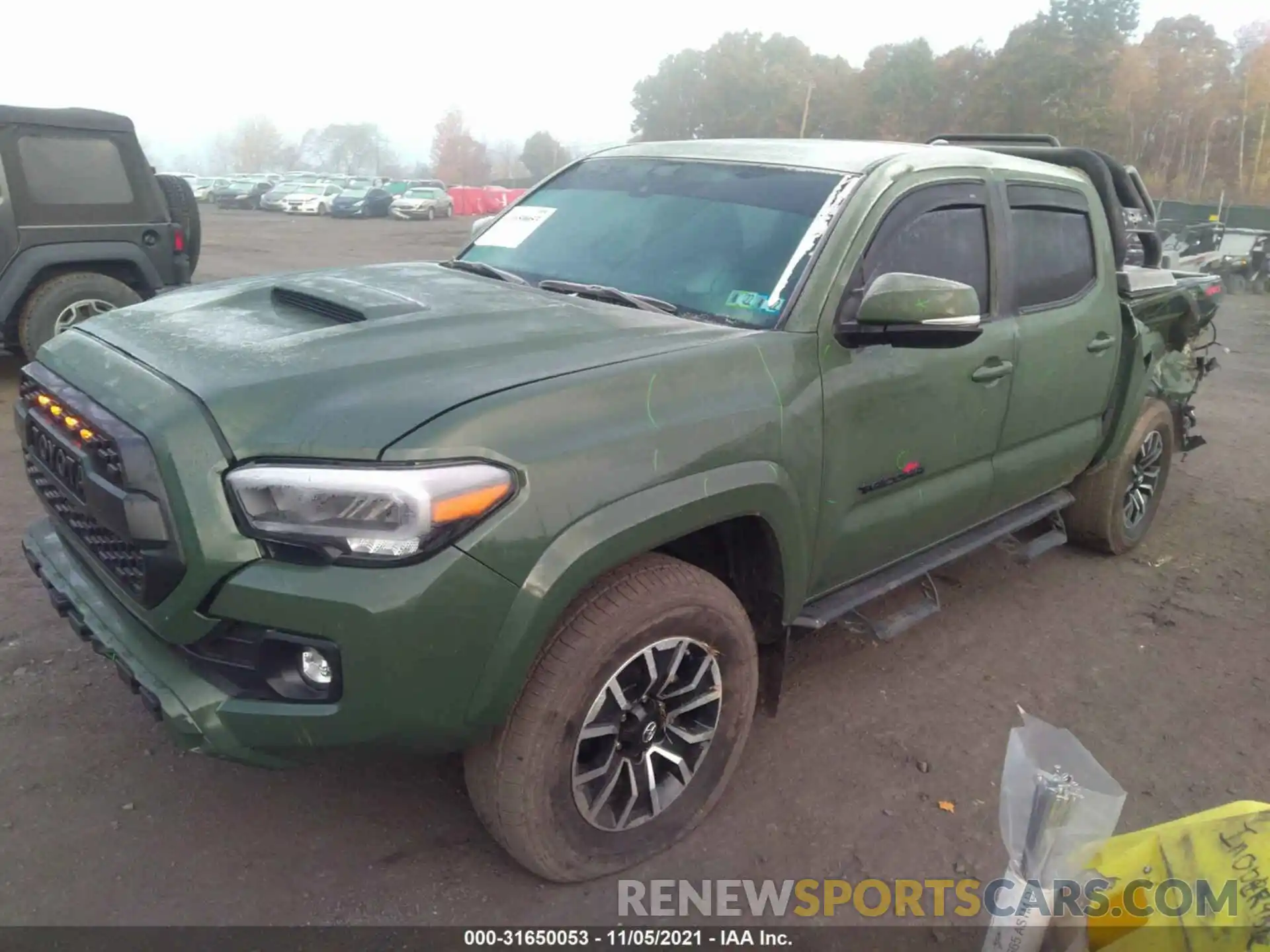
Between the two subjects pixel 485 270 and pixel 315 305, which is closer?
pixel 315 305

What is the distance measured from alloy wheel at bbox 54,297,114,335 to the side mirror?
21.1ft

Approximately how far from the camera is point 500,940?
2.40 m

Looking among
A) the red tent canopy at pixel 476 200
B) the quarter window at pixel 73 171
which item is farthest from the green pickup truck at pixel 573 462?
the red tent canopy at pixel 476 200

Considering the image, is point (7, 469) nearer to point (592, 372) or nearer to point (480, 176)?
point (592, 372)

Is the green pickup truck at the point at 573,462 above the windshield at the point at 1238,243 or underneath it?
above

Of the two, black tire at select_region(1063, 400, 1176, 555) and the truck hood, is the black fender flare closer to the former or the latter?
the truck hood

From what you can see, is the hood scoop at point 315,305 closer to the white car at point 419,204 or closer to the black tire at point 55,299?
the black tire at point 55,299

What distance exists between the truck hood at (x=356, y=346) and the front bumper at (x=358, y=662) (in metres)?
0.29

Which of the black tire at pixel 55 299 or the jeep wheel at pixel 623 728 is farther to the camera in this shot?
the black tire at pixel 55 299

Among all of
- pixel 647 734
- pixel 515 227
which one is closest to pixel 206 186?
pixel 515 227

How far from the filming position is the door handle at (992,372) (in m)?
3.36

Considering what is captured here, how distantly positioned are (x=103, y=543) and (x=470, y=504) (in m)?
1.00

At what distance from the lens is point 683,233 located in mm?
3221

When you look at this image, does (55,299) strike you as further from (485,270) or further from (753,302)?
(753,302)
